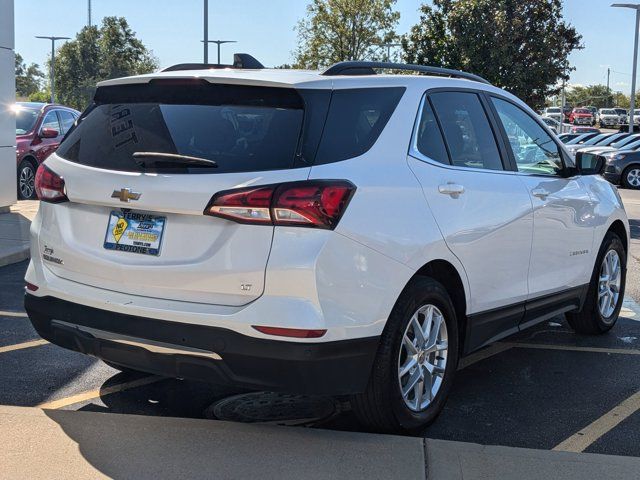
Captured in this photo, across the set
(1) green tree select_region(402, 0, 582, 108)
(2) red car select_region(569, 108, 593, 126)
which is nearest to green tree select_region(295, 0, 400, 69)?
(1) green tree select_region(402, 0, 582, 108)

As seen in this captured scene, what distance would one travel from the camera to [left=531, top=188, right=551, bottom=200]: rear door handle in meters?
5.24

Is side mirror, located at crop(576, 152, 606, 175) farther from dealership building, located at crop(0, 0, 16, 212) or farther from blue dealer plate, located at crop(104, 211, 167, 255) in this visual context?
dealership building, located at crop(0, 0, 16, 212)

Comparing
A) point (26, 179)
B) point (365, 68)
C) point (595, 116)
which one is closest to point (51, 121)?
point (26, 179)

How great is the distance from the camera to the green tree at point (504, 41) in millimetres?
29859

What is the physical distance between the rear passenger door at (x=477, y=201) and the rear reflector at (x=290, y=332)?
1042 millimetres

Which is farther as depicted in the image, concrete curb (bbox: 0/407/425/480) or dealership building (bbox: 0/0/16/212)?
dealership building (bbox: 0/0/16/212)

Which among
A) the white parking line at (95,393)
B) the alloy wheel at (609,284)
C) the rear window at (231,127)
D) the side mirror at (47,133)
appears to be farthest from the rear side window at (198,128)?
the side mirror at (47,133)

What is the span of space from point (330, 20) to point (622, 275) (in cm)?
3481

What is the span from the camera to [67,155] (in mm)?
4277

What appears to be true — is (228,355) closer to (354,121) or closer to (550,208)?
(354,121)

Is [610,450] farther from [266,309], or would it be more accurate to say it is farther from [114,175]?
[114,175]

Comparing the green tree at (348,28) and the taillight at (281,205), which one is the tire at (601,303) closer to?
the taillight at (281,205)

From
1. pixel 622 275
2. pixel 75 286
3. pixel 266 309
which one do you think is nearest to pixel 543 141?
pixel 622 275

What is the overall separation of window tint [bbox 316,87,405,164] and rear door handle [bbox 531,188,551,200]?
1409 millimetres
